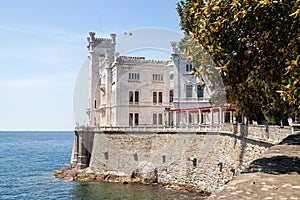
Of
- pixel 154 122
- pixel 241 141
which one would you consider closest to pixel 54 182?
pixel 154 122

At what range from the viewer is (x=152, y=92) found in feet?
140

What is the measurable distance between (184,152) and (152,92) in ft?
42.1

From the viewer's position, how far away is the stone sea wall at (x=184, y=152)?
2091cm

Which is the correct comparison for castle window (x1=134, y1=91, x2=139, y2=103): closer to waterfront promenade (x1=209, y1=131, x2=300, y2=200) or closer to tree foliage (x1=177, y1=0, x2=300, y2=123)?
tree foliage (x1=177, y1=0, x2=300, y2=123)

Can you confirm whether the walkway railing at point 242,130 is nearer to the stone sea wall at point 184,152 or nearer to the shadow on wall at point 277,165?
the stone sea wall at point 184,152

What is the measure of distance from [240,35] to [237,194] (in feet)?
15.7

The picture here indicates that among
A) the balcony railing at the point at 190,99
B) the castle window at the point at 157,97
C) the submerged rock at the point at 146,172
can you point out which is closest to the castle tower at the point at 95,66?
the castle window at the point at 157,97

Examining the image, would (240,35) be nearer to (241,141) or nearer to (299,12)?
(299,12)

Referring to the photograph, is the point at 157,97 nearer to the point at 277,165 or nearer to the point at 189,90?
the point at 189,90

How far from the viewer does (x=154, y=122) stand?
42.4m

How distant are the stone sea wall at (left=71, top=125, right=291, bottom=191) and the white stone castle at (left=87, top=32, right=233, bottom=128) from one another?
4663 millimetres

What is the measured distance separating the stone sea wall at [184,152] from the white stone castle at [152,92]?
15.3 ft

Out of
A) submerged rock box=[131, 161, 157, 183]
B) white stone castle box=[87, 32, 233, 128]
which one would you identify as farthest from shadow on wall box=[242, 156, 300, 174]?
white stone castle box=[87, 32, 233, 128]

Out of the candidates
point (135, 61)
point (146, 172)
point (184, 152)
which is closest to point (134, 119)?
point (135, 61)
